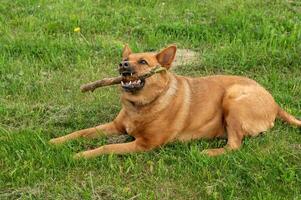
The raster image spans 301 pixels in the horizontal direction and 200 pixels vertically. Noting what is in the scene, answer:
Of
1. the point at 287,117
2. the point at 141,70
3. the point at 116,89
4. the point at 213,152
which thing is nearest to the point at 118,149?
the point at 141,70

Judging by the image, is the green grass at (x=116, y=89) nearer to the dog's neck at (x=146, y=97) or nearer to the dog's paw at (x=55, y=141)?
the dog's paw at (x=55, y=141)

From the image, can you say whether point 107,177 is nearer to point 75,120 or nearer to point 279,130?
point 75,120

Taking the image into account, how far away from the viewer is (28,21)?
8570 millimetres

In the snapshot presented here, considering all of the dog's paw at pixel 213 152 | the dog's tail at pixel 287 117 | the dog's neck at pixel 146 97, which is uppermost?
the dog's neck at pixel 146 97

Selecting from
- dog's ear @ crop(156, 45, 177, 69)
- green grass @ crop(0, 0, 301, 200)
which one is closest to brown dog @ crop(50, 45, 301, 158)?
dog's ear @ crop(156, 45, 177, 69)

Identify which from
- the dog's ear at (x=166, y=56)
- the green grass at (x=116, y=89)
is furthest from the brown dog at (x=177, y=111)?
the green grass at (x=116, y=89)

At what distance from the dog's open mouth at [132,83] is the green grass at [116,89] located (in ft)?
2.06

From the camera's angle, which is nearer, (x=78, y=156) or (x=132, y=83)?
(x=78, y=156)

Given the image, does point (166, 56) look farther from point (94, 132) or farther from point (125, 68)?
point (94, 132)

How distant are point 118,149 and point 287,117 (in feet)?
6.04

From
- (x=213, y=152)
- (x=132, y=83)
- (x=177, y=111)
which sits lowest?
(x=213, y=152)

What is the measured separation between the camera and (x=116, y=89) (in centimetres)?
675

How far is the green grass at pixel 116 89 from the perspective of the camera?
15.6 ft

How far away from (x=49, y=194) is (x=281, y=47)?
14.4ft
